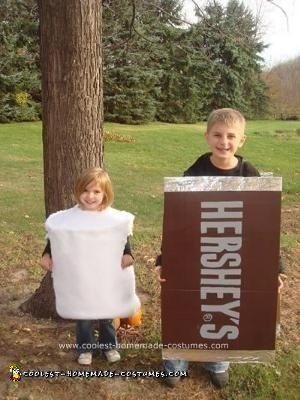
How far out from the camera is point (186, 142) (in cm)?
2109

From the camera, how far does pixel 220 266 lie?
120 inches

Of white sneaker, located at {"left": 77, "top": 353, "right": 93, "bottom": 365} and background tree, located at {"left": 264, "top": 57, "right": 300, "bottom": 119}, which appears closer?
white sneaker, located at {"left": 77, "top": 353, "right": 93, "bottom": 365}

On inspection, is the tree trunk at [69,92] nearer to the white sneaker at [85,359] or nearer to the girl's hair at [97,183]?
the girl's hair at [97,183]

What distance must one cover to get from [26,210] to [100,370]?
546 centimetres

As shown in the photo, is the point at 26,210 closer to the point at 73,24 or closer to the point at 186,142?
the point at 73,24

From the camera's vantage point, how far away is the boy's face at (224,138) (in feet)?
9.86

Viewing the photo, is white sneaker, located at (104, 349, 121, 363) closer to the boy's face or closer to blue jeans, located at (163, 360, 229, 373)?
blue jeans, located at (163, 360, 229, 373)

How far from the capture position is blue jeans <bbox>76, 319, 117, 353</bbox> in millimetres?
3464

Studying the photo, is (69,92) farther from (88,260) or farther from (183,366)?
(183,366)

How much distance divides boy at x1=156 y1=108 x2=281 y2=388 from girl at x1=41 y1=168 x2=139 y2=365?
0.37m

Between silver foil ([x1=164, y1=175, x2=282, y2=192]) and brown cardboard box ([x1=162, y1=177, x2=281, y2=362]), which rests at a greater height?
silver foil ([x1=164, y1=175, x2=282, y2=192])

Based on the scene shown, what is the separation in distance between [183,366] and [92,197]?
1269 millimetres

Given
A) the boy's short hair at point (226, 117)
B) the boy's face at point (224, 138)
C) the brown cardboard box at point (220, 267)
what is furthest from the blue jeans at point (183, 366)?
the boy's short hair at point (226, 117)

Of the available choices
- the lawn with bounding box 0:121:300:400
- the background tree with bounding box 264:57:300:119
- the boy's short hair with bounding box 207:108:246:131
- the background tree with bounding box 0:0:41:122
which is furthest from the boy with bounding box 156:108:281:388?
the background tree with bounding box 264:57:300:119
